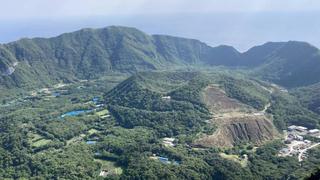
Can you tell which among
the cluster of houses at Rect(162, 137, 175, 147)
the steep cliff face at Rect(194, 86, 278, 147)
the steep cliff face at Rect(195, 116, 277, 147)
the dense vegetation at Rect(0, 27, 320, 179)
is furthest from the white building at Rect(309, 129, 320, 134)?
the cluster of houses at Rect(162, 137, 175, 147)

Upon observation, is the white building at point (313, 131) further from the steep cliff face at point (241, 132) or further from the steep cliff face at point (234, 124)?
the steep cliff face at point (241, 132)

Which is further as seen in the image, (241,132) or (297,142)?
(241,132)

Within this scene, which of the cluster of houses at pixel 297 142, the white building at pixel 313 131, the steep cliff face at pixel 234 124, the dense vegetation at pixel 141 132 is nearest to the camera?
the dense vegetation at pixel 141 132

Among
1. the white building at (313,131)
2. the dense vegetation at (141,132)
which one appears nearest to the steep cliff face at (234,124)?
the dense vegetation at (141,132)

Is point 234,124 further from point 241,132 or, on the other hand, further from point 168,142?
point 168,142

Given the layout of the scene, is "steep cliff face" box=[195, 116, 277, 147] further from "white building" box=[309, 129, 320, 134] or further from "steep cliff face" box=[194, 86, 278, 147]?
"white building" box=[309, 129, 320, 134]

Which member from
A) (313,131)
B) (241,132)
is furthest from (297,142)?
(241,132)

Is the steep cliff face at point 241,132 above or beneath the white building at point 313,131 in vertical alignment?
above

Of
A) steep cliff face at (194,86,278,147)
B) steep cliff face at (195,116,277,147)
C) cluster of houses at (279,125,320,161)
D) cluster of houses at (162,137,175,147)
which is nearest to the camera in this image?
cluster of houses at (279,125,320,161)

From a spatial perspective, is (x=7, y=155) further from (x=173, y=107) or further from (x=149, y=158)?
(x=173, y=107)
